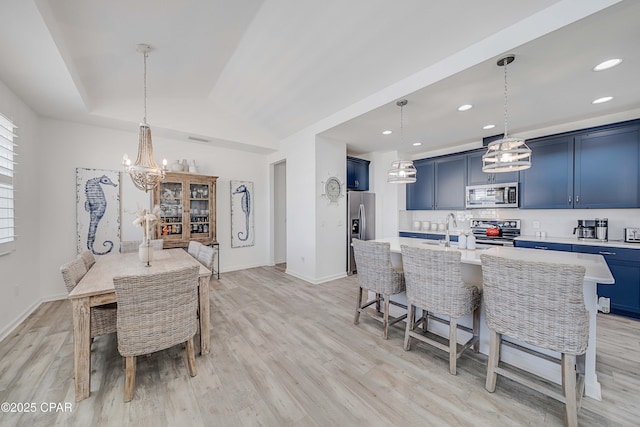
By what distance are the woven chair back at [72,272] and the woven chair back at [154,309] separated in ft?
2.18

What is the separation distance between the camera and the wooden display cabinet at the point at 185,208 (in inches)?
169

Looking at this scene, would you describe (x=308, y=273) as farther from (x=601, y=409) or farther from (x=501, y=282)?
(x=601, y=409)

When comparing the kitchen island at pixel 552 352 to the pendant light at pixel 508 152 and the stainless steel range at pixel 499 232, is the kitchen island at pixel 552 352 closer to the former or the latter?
the pendant light at pixel 508 152

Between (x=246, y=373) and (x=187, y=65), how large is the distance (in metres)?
3.81

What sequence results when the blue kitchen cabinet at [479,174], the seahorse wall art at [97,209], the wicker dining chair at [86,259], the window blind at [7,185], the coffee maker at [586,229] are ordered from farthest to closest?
the blue kitchen cabinet at [479,174]
the seahorse wall art at [97,209]
the coffee maker at [586,229]
the window blind at [7,185]
the wicker dining chair at [86,259]

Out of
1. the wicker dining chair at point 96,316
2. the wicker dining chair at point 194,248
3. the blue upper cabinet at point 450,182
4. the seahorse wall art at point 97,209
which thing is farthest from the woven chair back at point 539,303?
the seahorse wall art at point 97,209

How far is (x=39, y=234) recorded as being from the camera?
11.5 feet

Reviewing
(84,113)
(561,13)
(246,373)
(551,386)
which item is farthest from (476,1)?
(84,113)

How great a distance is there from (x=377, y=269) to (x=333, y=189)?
7.86ft

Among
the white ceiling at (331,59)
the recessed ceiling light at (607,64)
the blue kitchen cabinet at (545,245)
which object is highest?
the white ceiling at (331,59)

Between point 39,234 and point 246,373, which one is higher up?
point 39,234

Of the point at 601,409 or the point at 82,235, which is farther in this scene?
the point at 82,235

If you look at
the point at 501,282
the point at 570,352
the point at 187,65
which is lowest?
the point at 570,352

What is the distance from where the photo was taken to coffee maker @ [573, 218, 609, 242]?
3.35 metres
